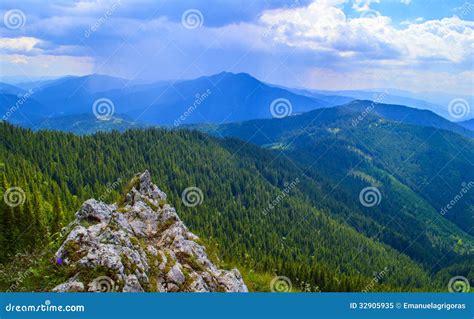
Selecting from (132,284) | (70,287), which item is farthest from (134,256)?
(70,287)

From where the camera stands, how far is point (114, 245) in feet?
95.0

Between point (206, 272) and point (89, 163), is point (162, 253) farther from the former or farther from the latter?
point (89, 163)

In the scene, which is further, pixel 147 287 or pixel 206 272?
pixel 206 272

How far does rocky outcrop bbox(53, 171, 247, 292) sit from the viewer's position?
2650cm

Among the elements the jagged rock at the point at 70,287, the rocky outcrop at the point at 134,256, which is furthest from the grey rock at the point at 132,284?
the jagged rock at the point at 70,287

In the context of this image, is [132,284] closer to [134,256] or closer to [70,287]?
[134,256]

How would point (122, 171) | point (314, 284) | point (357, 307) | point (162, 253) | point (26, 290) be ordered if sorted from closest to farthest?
1. point (26, 290)
2. point (357, 307)
3. point (162, 253)
4. point (314, 284)
5. point (122, 171)

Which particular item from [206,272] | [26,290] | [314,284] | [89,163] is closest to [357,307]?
[206,272]

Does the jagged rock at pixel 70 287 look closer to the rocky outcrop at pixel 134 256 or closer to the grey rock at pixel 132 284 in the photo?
the rocky outcrop at pixel 134 256

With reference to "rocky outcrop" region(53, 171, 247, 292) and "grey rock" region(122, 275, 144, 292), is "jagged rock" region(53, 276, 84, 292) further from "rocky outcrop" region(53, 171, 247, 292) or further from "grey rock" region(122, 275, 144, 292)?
"grey rock" region(122, 275, 144, 292)

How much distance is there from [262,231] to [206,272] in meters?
142

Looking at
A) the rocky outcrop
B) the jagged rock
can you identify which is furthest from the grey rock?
the jagged rock

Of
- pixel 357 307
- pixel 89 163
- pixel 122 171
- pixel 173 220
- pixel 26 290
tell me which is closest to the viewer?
pixel 26 290

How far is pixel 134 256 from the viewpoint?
29.5 meters
